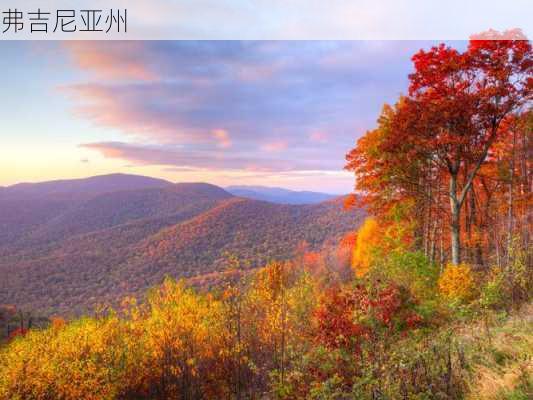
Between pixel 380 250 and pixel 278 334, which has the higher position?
pixel 380 250

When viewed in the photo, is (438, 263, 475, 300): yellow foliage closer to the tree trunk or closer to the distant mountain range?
the tree trunk

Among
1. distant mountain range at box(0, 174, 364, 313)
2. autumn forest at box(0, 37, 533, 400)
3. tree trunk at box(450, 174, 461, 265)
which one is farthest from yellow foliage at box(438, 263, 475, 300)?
distant mountain range at box(0, 174, 364, 313)

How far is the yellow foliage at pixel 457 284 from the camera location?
475 inches

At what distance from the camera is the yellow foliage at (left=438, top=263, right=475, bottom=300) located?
1205cm

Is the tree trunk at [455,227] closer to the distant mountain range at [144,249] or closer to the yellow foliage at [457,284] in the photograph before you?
the yellow foliage at [457,284]

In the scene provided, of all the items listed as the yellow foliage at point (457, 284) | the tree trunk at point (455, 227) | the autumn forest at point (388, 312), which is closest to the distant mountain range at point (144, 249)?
the autumn forest at point (388, 312)

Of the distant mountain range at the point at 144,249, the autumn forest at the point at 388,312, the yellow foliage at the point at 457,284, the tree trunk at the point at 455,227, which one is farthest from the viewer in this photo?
the distant mountain range at the point at 144,249

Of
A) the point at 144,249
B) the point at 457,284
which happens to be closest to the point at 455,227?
the point at 457,284

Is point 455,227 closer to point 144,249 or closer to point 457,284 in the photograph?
point 457,284

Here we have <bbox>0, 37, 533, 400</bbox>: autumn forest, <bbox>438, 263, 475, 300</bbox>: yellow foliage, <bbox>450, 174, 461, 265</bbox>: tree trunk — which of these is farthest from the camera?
<bbox>450, 174, 461, 265</bbox>: tree trunk

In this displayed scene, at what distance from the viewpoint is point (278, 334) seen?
40.2 ft

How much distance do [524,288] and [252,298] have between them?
8450 mm

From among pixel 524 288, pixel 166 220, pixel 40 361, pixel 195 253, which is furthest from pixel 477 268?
pixel 166 220

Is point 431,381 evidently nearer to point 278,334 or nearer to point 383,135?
point 278,334
